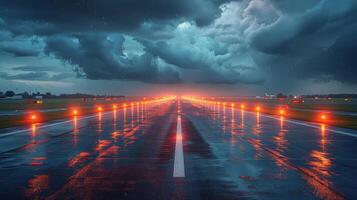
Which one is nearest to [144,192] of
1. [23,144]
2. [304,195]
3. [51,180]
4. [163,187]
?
[163,187]

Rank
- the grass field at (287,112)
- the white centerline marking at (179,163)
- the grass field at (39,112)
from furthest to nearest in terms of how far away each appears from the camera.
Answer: the grass field at (287,112) < the grass field at (39,112) < the white centerline marking at (179,163)

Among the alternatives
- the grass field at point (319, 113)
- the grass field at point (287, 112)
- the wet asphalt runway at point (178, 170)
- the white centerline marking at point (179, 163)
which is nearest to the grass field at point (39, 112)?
the grass field at point (287, 112)

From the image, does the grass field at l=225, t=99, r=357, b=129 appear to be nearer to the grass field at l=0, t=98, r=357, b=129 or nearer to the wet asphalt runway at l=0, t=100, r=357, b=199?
the grass field at l=0, t=98, r=357, b=129

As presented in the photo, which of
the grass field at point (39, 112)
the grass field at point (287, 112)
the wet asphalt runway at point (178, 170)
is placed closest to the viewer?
the wet asphalt runway at point (178, 170)

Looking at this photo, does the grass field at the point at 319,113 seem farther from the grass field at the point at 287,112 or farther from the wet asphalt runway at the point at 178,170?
the wet asphalt runway at the point at 178,170

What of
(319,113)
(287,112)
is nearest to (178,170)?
(319,113)

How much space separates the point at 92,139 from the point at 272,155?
9801 mm

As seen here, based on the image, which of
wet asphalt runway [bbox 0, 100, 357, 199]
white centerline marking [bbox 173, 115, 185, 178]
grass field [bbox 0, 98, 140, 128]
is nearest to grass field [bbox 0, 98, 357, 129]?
grass field [bbox 0, 98, 140, 128]

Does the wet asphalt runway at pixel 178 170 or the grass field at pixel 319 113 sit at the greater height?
the wet asphalt runway at pixel 178 170

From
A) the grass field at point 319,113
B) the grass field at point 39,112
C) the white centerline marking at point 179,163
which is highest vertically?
the grass field at point 39,112

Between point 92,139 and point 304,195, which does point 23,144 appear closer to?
point 92,139

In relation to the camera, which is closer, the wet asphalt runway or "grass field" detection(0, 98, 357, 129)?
the wet asphalt runway

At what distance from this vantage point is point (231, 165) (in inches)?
476

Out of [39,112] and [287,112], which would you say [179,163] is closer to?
[287,112]
